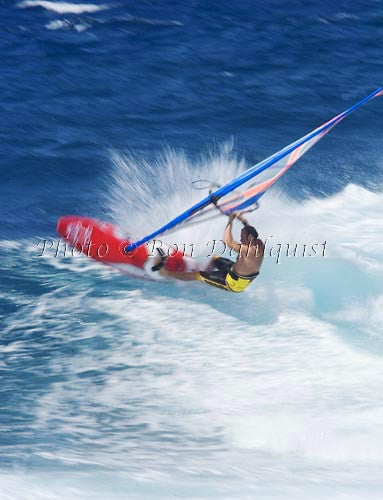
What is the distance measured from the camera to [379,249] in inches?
555

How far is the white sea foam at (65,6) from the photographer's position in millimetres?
22328

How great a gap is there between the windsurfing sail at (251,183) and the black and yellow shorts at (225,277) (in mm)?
760

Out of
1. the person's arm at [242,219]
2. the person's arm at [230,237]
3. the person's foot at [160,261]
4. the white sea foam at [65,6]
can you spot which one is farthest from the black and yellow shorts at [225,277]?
the white sea foam at [65,6]

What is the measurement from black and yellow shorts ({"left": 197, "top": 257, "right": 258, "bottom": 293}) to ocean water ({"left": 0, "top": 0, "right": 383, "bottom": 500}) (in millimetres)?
449

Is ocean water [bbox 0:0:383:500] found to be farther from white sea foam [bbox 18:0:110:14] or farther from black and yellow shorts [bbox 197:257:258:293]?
black and yellow shorts [bbox 197:257:258:293]

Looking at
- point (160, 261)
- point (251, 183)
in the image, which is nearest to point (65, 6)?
point (160, 261)

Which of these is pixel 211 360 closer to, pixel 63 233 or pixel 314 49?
pixel 63 233

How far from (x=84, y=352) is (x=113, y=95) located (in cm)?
895

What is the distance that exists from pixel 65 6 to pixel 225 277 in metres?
13.0

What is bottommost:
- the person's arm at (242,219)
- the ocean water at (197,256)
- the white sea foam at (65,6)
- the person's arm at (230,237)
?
the ocean water at (197,256)

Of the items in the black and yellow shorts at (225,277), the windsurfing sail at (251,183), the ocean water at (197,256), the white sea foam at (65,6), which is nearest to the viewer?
A: the ocean water at (197,256)

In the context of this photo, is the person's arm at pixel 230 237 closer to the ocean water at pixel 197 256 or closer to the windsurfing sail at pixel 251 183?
the windsurfing sail at pixel 251 183

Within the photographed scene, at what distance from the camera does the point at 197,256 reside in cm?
1381

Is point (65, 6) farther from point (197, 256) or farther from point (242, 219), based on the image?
point (242, 219)
